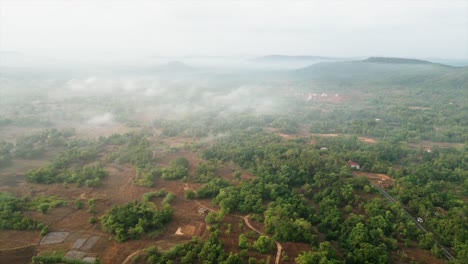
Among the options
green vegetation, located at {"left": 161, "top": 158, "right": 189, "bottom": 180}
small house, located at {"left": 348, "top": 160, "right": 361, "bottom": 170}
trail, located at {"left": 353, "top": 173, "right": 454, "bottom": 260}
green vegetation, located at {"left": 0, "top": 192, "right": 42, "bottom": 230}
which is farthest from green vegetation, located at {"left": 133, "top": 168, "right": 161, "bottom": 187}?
small house, located at {"left": 348, "top": 160, "right": 361, "bottom": 170}

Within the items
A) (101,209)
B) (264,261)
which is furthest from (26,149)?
(264,261)

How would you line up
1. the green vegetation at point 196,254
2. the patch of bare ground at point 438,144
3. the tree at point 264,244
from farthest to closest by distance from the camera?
the patch of bare ground at point 438,144, the tree at point 264,244, the green vegetation at point 196,254

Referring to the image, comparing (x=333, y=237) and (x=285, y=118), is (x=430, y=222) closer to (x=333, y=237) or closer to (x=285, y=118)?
(x=333, y=237)

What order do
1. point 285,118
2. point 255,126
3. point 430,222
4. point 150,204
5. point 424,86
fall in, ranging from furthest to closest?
point 424,86 < point 285,118 < point 255,126 < point 150,204 < point 430,222

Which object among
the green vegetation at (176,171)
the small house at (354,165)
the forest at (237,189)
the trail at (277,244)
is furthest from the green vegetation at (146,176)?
the small house at (354,165)

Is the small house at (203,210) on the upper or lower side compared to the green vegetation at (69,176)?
lower

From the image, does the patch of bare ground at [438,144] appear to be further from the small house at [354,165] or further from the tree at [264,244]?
the tree at [264,244]

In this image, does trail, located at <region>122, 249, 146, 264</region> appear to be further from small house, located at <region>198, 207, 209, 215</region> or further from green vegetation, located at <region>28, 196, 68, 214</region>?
green vegetation, located at <region>28, 196, 68, 214</region>

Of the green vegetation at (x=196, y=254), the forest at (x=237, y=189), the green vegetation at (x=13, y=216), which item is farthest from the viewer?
the green vegetation at (x=13, y=216)
